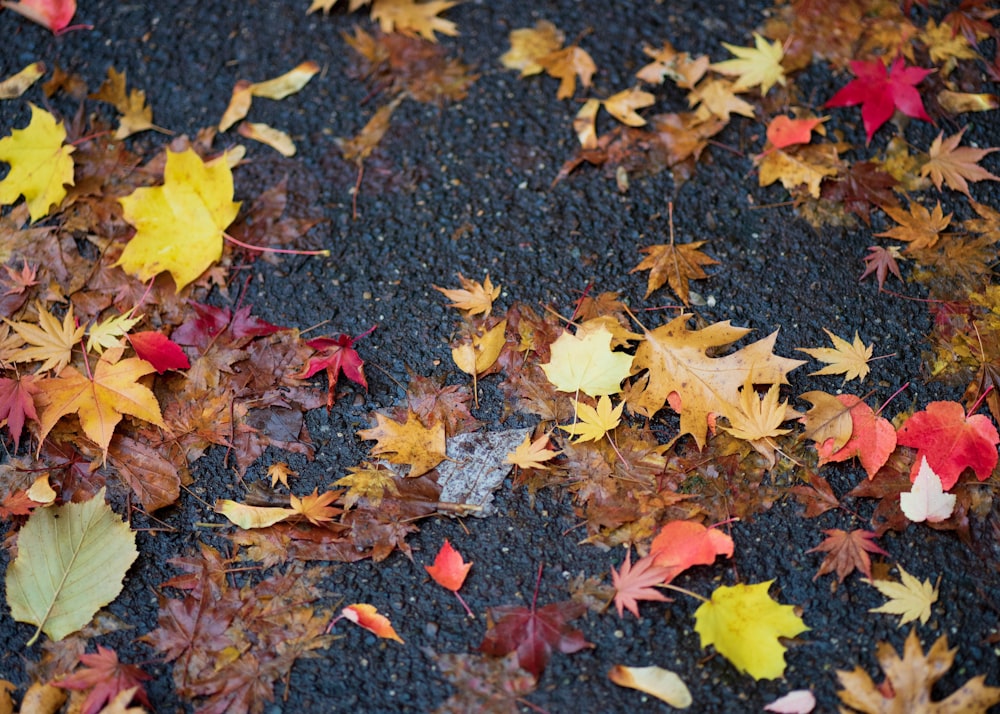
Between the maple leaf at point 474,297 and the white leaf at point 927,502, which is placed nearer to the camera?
the white leaf at point 927,502

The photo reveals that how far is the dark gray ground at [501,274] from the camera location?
191cm

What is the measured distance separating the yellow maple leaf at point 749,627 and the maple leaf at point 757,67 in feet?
5.50

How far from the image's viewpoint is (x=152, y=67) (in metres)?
3.00

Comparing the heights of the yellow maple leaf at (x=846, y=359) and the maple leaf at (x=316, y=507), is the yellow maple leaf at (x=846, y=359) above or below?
above

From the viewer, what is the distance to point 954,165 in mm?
2617

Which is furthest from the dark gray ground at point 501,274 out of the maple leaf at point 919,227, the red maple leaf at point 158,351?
the red maple leaf at point 158,351

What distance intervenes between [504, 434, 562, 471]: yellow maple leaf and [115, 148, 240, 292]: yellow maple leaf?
3.59 ft

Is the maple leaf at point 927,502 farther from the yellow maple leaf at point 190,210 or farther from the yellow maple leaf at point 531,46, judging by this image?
the yellow maple leaf at point 190,210

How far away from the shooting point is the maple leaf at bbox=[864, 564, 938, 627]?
6.27ft

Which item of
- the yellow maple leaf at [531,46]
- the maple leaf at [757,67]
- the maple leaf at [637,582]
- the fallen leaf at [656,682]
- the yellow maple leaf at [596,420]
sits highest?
the yellow maple leaf at [531,46]

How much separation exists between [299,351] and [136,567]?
2.26 ft

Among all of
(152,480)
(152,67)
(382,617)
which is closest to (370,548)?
(382,617)

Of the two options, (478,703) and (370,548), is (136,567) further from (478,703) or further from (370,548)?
(478,703)

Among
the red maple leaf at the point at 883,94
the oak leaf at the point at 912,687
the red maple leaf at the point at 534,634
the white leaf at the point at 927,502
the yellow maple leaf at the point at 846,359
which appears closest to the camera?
the oak leaf at the point at 912,687
